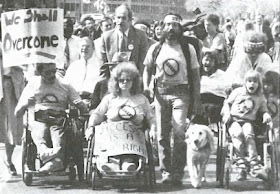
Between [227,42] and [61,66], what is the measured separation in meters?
1.78

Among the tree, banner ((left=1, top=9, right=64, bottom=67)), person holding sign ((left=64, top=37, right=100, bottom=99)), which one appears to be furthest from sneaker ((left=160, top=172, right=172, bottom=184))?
the tree

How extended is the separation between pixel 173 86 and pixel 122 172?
1.10 m

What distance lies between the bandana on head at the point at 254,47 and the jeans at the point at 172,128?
2.42 feet

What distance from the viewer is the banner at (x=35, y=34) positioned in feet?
24.6

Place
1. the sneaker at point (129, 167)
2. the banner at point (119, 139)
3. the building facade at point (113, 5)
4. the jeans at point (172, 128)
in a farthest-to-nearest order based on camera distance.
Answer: the building facade at point (113, 5) → the jeans at point (172, 128) → the banner at point (119, 139) → the sneaker at point (129, 167)

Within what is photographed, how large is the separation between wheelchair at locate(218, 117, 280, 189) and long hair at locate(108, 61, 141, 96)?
3.02 ft

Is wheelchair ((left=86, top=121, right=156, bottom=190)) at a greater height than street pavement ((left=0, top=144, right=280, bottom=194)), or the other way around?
wheelchair ((left=86, top=121, right=156, bottom=190))

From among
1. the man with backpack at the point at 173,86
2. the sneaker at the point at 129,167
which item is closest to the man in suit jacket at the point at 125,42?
the man with backpack at the point at 173,86

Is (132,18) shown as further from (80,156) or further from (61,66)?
(80,156)

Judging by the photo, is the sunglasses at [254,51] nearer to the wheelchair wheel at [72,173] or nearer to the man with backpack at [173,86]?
the man with backpack at [173,86]

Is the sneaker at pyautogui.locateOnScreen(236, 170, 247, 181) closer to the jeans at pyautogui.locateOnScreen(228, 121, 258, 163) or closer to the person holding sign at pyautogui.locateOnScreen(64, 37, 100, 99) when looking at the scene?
the jeans at pyautogui.locateOnScreen(228, 121, 258, 163)

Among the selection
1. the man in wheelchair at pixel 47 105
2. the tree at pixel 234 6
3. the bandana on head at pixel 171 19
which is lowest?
the man in wheelchair at pixel 47 105

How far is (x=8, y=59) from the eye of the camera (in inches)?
303

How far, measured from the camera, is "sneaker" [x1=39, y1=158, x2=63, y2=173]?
7148mm
